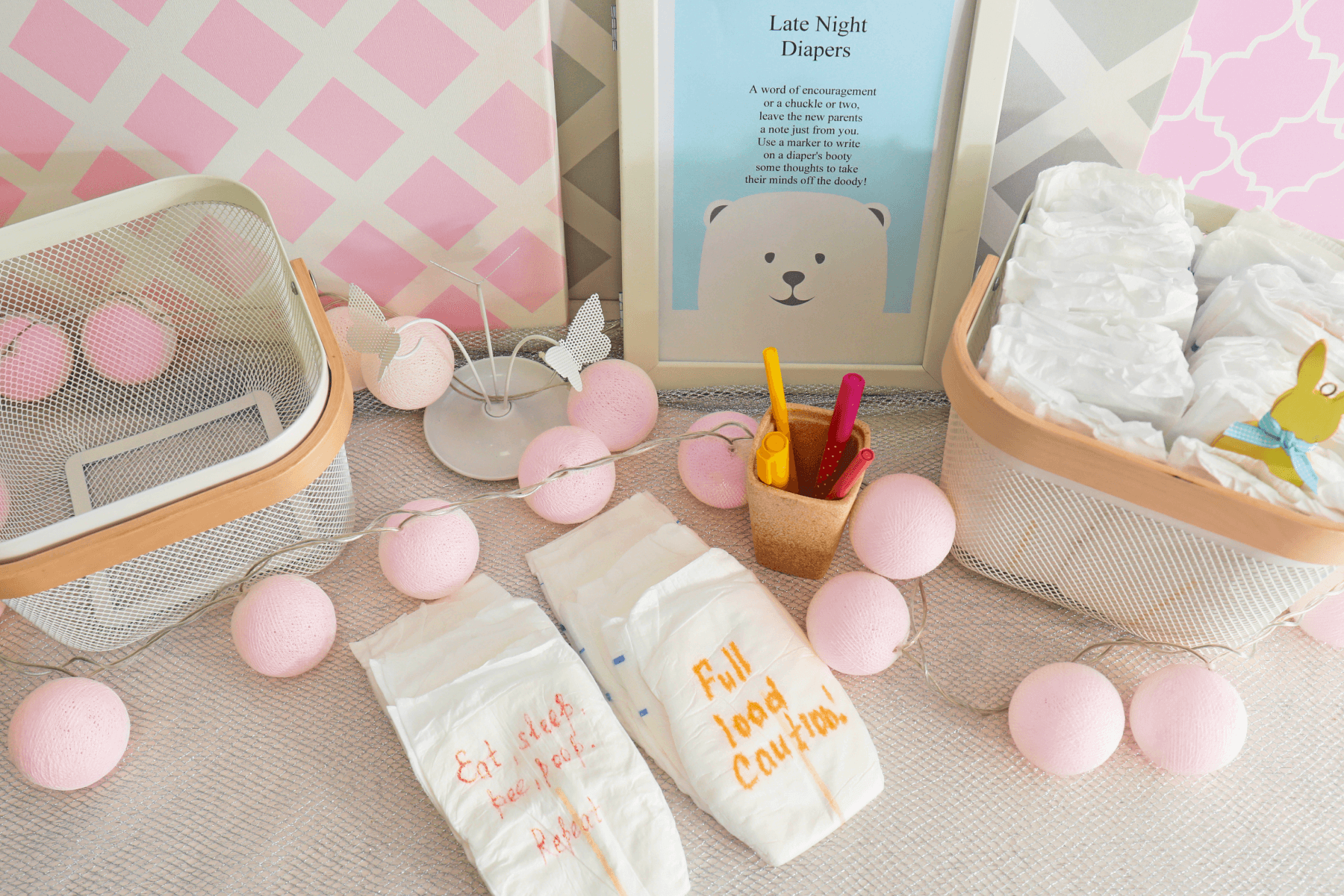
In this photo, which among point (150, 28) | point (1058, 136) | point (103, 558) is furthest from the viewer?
point (1058, 136)

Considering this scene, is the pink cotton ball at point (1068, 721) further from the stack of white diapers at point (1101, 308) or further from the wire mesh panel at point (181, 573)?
the wire mesh panel at point (181, 573)

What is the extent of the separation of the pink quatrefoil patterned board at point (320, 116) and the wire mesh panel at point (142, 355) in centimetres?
6

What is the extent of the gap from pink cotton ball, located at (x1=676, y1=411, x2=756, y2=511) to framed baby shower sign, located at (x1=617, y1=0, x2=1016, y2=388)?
0.11 meters

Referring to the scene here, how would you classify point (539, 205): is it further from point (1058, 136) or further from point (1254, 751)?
point (1254, 751)

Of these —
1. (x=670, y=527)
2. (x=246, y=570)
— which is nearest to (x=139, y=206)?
(x=246, y=570)

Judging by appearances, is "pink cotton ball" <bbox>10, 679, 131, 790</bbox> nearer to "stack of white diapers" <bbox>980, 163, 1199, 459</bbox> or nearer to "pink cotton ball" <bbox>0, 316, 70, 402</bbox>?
"pink cotton ball" <bbox>0, 316, 70, 402</bbox>

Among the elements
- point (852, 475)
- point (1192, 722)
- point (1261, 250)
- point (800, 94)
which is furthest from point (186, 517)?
point (1261, 250)

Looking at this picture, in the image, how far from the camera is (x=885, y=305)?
2.66ft

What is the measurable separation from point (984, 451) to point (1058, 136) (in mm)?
357

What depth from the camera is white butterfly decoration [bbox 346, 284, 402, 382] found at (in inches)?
26.5

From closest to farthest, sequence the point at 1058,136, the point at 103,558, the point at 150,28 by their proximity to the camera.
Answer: the point at 103,558, the point at 150,28, the point at 1058,136

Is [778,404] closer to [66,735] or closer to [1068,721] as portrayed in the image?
[1068,721]

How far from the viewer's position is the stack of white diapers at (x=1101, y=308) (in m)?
0.57

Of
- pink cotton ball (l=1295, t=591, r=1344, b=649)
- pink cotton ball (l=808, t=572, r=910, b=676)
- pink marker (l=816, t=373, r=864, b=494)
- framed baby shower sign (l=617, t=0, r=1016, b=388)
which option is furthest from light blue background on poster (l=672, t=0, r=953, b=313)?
pink cotton ball (l=1295, t=591, r=1344, b=649)
